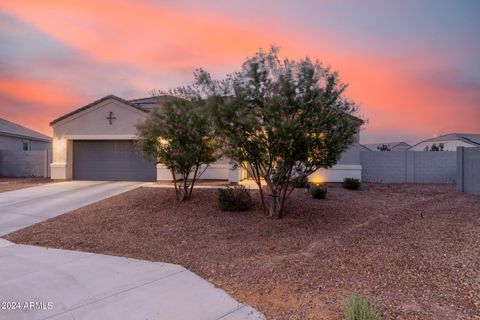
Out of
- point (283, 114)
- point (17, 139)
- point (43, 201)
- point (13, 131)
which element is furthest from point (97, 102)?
point (13, 131)

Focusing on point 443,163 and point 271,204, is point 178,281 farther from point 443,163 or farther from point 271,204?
point 443,163

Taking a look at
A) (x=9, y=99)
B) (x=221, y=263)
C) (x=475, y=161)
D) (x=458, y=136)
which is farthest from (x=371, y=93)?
(x=458, y=136)

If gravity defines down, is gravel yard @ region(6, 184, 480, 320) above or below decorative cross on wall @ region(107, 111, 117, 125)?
below

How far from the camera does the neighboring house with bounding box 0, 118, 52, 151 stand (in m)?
26.5

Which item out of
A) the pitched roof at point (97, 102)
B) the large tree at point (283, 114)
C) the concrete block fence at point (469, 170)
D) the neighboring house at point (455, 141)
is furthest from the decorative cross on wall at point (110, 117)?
the neighboring house at point (455, 141)

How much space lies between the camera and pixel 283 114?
7184 mm

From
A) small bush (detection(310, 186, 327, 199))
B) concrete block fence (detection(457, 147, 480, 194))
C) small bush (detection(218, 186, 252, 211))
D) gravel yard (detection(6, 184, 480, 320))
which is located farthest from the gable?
concrete block fence (detection(457, 147, 480, 194))

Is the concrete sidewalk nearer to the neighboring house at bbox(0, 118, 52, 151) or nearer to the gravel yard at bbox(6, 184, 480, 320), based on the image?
the gravel yard at bbox(6, 184, 480, 320)

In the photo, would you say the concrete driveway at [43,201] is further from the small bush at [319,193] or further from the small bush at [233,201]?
the small bush at [319,193]

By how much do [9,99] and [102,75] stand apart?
8.29 m

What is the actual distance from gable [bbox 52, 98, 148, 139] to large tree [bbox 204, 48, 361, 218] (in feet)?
31.4

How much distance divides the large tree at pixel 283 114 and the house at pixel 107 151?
8.52 m

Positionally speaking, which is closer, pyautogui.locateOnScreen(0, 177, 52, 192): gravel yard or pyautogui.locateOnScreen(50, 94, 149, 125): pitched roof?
pyautogui.locateOnScreen(0, 177, 52, 192): gravel yard

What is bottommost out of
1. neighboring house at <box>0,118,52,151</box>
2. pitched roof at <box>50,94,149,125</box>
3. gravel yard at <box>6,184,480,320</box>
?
gravel yard at <box>6,184,480,320</box>
